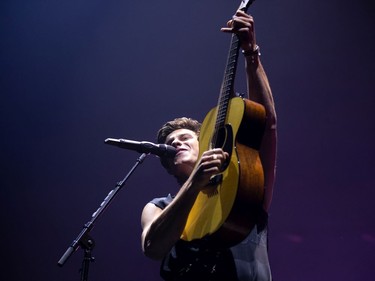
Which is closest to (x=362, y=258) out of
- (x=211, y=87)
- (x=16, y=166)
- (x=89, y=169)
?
(x=211, y=87)

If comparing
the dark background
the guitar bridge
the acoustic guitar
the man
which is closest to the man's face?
the man

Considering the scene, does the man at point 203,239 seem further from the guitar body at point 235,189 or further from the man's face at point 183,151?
the man's face at point 183,151

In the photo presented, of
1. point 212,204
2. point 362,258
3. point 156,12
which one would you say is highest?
point 156,12

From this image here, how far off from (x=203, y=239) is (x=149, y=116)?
8.08 feet

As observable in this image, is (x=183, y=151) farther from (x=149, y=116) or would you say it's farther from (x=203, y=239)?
(x=149, y=116)

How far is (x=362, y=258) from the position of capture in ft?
10.8

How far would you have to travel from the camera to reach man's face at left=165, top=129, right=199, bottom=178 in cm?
250

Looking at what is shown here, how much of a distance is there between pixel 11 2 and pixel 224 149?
362 cm

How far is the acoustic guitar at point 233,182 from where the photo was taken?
167cm

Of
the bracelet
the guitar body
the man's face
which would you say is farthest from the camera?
the man's face

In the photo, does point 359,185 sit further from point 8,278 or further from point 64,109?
point 8,278

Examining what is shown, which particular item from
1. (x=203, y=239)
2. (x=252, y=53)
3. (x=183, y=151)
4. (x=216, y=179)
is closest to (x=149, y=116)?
(x=183, y=151)

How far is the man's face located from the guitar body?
47 centimetres

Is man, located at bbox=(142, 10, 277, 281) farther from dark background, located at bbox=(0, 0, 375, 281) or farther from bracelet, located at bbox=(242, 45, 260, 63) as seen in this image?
dark background, located at bbox=(0, 0, 375, 281)
